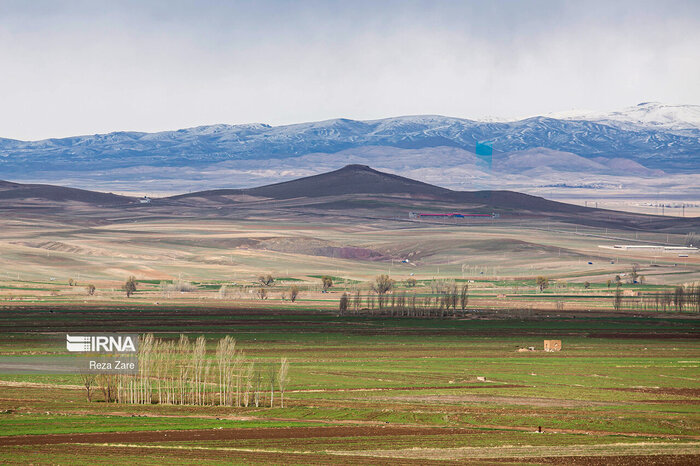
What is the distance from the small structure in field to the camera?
3361 inches

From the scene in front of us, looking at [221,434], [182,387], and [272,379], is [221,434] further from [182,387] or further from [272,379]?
[272,379]

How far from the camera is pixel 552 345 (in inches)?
3374

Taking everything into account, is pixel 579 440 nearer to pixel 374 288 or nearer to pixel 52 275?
pixel 374 288

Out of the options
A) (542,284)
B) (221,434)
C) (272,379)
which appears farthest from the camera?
(542,284)

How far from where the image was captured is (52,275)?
169m

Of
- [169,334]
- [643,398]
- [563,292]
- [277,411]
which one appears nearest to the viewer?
[277,411]

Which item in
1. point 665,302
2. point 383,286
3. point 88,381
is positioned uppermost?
point 88,381

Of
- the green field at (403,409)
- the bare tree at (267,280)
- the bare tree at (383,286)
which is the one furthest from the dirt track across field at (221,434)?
the bare tree at (267,280)

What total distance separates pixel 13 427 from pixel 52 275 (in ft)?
424

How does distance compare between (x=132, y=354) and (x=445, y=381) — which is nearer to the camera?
(x=132, y=354)

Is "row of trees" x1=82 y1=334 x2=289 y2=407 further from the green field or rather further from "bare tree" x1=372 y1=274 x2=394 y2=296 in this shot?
"bare tree" x1=372 y1=274 x2=394 y2=296

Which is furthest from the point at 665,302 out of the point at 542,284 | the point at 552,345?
the point at 552,345

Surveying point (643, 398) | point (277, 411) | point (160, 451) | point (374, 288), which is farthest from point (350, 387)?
point (374, 288)

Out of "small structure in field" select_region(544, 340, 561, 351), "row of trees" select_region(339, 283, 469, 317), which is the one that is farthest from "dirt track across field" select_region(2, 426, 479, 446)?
"row of trees" select_region(339, 283, 469, 317)
